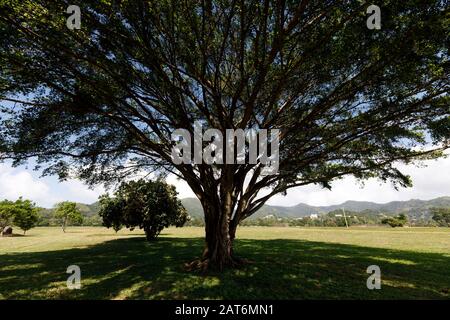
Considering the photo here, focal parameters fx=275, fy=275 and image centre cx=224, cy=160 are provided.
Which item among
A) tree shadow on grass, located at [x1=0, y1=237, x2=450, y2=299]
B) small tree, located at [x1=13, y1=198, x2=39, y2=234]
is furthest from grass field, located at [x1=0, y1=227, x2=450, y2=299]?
small tree, located at [x1=13, y1=198, x2=39, y2=234]

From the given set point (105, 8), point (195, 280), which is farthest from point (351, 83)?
point (195, 280)

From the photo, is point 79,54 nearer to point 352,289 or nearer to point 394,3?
point 394,3

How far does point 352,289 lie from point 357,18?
9005 millimetres

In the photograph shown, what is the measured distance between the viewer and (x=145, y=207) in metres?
26.3

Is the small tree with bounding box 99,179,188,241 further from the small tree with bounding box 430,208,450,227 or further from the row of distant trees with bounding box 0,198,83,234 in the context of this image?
the small tree with bounding box 430,208,450,227

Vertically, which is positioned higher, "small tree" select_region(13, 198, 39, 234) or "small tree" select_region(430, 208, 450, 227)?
"small tree" select_region(13, 198, 39, 234)

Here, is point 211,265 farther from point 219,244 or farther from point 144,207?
point 144,207

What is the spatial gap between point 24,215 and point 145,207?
37759 millimetres

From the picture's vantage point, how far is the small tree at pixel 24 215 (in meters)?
49.9

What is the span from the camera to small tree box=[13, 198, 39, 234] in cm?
4991

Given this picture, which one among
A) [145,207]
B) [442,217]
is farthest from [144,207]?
[442,217]

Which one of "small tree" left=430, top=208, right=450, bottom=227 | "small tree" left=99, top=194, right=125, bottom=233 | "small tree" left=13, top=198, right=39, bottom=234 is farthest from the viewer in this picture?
"small tree" left=430, top=208, right=450, bottom=227

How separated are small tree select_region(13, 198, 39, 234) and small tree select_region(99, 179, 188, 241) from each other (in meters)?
32.3
